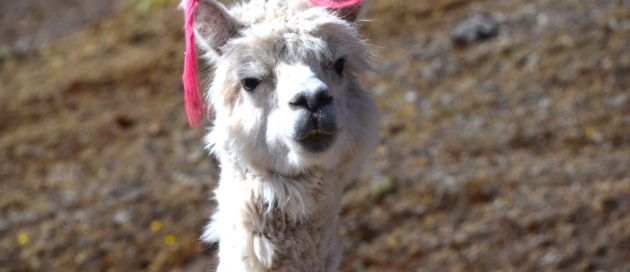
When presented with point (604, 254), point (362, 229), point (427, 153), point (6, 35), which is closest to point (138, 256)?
point (362, 229)

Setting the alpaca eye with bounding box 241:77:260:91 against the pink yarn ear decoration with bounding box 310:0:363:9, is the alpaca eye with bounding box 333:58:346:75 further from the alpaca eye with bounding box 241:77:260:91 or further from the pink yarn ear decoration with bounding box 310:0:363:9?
the alpaca eye with bounding box 241:77:260:91

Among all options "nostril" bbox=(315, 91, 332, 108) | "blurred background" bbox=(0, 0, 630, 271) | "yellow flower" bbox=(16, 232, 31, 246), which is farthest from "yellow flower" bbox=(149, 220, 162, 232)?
"nostril" bbox=(315, 91, 332, 108)

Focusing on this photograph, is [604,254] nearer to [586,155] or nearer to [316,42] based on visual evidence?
[586,155]

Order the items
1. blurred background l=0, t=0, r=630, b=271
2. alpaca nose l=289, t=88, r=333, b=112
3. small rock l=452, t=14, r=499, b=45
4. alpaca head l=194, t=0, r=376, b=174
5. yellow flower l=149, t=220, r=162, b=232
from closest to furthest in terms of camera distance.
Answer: alpaca nose l=289, t=88, r=333, b=112 → alpaca head l=194, t=0, r=376, b=174 → blurred background l=0, t=0, r=630, b=271 → yellow flower l=149, t=220, r=162, b=232 → small rock l=452, t=14, r=499, b=45

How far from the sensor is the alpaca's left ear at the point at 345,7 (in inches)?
168

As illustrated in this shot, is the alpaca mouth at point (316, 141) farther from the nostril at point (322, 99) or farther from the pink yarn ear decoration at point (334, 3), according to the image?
the pink yarn ear decoration at point (334, 3)

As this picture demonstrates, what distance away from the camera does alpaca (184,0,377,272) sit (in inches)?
154

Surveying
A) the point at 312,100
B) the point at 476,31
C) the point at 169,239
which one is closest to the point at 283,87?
the point at 312,100

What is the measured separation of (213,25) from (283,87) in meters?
0.48

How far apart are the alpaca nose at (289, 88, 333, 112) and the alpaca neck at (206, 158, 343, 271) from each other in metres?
0.39

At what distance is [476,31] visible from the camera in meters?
10.7

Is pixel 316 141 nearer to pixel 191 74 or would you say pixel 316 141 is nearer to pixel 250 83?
pixel 250 83

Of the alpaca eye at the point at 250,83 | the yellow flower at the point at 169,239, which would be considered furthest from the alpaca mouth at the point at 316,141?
the yellow flower at the point at 169,239

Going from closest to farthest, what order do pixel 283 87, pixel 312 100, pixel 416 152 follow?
pixel 312 100 < pixel 283 87 < pixel 416 152
